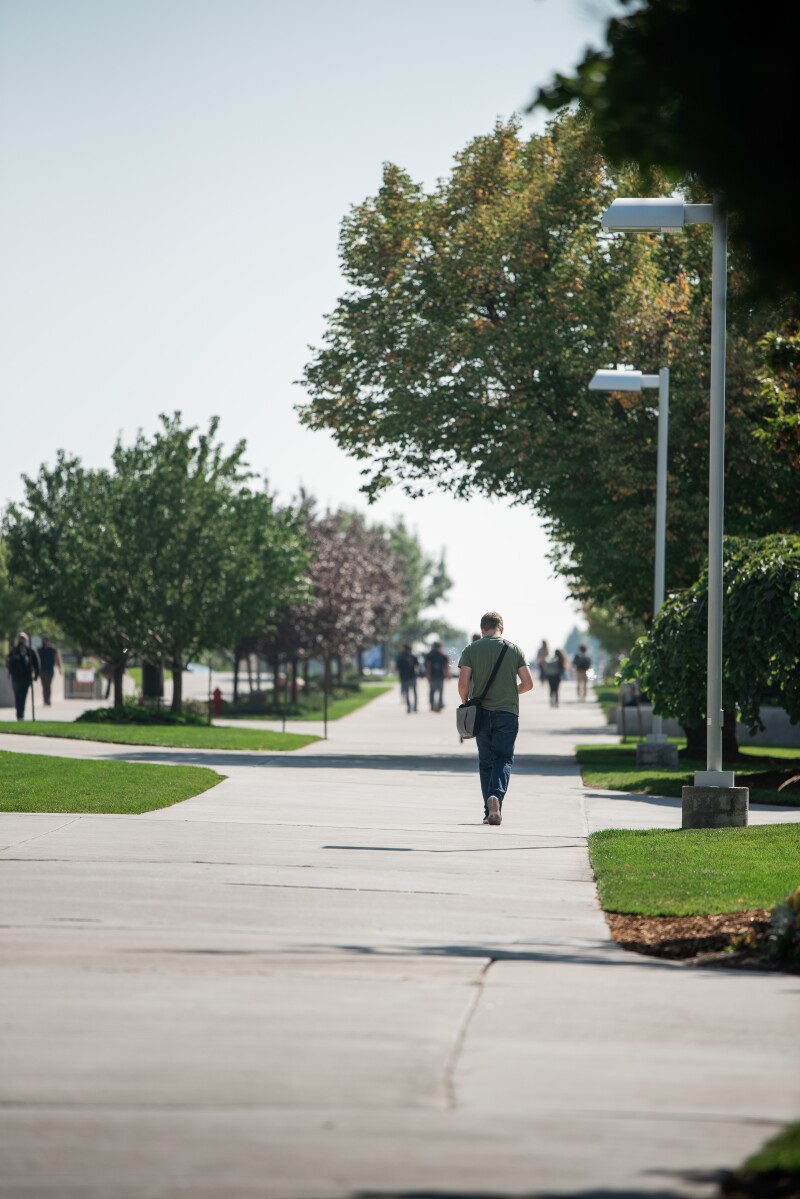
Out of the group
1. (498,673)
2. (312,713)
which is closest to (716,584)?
(498,673)

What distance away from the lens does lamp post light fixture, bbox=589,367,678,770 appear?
2386 centimetres

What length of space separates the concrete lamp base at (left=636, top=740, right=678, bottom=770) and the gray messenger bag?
1051cm

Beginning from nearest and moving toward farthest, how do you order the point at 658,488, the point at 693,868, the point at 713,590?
1. the point at 693,868
2. the point at 713,590
3. the point at 658,488

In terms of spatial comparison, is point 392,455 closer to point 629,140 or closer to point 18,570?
point 18,570

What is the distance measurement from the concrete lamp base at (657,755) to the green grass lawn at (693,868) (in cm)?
1032

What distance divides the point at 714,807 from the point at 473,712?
7.12 ft

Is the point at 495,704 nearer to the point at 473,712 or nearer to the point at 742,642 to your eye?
the point at 473,712

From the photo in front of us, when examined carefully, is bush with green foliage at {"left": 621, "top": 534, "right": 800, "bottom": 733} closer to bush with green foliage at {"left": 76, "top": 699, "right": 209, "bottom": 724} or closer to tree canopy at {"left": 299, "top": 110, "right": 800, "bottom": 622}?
tree canopy at {"left": 299, "top": 110, "right": 800, "bottom": 622}

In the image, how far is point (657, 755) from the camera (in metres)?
25.2

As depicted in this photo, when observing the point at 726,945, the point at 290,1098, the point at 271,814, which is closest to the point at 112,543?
the point at 271,814

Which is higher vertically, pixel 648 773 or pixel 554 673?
pixel 554 673

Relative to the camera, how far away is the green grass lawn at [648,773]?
19891 millimetres

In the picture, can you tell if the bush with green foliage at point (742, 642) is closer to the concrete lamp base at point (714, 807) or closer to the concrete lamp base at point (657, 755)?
the concrete lamp base at point (657, 755)

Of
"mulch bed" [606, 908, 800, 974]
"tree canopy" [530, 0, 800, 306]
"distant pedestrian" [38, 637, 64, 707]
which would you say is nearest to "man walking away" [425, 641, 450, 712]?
"distant pedestrian" [38, 637, 64, 707]
